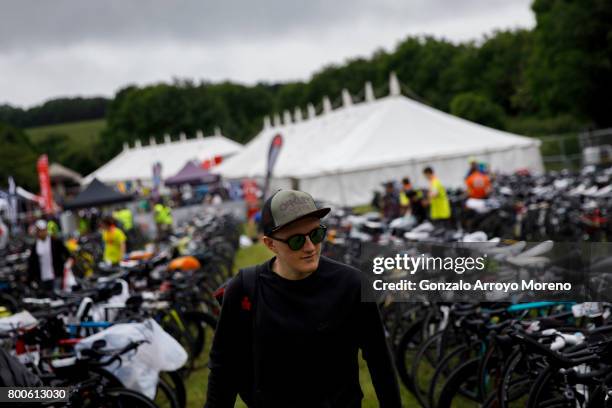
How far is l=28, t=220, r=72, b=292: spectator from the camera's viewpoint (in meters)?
9.05

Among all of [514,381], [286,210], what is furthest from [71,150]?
[286,210]

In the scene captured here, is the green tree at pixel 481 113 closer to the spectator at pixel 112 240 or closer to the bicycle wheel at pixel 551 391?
the spectator at pixel 112 240

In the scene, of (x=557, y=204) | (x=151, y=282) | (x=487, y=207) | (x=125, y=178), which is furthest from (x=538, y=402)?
(x=125, y=178)

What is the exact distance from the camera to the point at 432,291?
113 inches

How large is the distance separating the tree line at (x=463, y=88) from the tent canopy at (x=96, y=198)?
3.10 meters

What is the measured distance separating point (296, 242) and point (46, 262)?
24.9ft

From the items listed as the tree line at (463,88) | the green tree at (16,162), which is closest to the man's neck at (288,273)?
the tree line at (463,88)

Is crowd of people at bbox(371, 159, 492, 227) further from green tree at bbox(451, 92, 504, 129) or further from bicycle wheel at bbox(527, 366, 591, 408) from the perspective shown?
green tree at bbox(451, 92, 504, 129)

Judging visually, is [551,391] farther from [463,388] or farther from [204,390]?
[204,390]

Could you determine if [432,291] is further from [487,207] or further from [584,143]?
[584,143]

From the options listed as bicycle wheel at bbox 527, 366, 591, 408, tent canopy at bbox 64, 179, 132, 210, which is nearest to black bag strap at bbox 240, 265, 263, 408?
bicycle wheel at bbox 527, 366, 591, 408

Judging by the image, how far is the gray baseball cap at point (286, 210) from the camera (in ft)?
7.57

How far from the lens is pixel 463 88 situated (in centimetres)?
6297

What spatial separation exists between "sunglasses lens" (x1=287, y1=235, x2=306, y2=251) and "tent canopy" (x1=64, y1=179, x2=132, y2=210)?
21.1 metres
